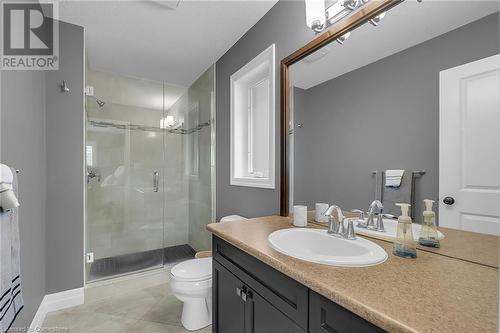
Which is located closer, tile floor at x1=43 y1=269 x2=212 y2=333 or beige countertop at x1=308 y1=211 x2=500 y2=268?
beige countertop at x1=308 y1=211 x2=500 y2=268

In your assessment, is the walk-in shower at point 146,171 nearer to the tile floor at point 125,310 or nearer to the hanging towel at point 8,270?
the tile floor at point 125,310

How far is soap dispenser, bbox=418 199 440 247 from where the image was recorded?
93 cm

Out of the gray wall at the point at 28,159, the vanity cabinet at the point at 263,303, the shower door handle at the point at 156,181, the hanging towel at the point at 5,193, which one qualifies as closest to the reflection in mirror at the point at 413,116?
the vanity cabinet at the point at 263,303

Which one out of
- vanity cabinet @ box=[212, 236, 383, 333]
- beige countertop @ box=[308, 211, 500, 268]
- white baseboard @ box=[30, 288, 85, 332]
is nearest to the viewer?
vanity cabinet @ box=[212, 236, 383, 333]

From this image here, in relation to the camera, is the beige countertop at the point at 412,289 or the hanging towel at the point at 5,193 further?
the hanging towel at the point at 5,193

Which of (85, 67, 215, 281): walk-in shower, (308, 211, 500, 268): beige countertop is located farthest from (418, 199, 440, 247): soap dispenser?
(85, 67, 215, 281): walk-in shower

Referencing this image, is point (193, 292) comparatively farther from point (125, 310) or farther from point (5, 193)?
point (5, 193)

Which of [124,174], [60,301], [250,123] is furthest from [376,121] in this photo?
[124,174]

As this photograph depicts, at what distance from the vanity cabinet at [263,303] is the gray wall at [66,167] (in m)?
1.49

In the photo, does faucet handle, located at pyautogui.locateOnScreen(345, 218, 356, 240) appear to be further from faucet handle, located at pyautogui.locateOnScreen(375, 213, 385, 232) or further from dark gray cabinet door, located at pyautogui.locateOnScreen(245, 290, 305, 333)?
dark gray cabinet door, located at pyautogui.locateOnScreen(245, 290, 305, 333)

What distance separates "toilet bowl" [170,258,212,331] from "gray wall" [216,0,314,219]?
0.65 metres

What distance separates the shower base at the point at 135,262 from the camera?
8.13 ft

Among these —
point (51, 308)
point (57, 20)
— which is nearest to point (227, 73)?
point (57, 20)

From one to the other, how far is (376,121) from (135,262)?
9.60 ft
